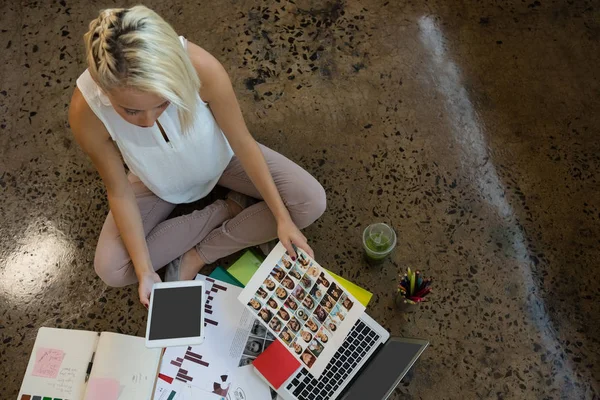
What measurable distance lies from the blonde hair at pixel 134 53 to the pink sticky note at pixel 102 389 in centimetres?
77

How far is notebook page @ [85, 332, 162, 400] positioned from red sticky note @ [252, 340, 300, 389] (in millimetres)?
263

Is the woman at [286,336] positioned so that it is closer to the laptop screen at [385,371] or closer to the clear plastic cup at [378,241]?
the laptop screen at [385,371]

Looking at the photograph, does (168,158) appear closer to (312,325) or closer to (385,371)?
(312,325)

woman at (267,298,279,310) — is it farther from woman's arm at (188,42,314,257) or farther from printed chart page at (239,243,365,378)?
woman's arm at (188,42,314,257)

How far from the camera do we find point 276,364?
4.52 ft

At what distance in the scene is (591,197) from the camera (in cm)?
165

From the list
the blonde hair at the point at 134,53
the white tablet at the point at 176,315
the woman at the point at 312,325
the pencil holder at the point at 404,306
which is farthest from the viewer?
the pencil holder at the point at 404,306

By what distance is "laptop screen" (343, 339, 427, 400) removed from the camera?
1.27 m

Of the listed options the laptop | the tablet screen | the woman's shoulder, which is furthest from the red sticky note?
the woman's shoulder

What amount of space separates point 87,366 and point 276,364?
19.0 inches

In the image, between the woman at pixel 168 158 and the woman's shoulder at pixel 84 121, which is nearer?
the woman at pixel 168 158

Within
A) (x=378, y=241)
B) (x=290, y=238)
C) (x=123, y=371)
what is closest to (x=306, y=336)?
(x=290, y=238)

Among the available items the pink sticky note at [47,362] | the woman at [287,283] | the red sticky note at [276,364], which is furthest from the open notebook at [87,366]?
the woman at [287,283]

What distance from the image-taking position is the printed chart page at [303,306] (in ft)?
4.31
